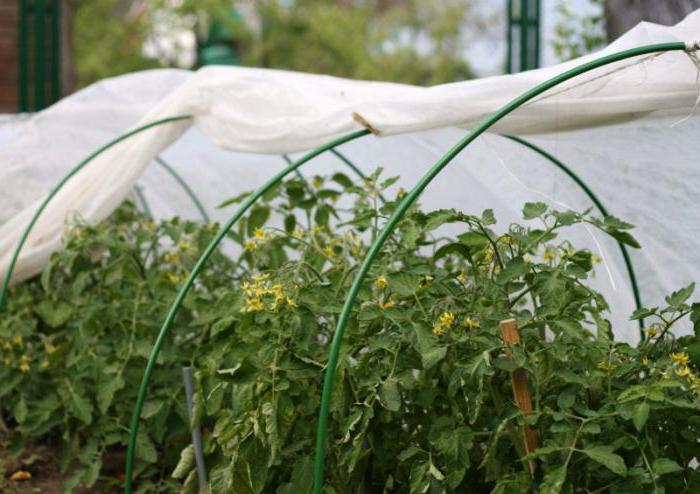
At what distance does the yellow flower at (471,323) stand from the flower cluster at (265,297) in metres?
0.43

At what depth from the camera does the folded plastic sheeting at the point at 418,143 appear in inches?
116

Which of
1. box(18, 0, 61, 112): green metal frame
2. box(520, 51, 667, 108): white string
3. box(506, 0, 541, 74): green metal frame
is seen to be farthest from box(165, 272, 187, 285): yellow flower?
box(18, 0, 61, 112): green metal frame

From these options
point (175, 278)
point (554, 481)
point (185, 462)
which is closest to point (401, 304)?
point (554, 481)

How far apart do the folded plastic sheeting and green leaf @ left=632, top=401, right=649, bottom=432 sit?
2.33 feet

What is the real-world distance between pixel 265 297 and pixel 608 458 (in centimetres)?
97

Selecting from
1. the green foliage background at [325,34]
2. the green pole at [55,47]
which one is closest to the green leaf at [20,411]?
the green pole at [55,47]

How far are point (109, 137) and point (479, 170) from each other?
197 cm

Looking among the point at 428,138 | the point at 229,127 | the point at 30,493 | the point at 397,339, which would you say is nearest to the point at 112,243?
the point at 229,127

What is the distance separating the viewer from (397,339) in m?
2.79

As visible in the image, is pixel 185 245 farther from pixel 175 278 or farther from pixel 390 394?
pixel 390 394

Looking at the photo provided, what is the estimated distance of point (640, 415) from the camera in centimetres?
244

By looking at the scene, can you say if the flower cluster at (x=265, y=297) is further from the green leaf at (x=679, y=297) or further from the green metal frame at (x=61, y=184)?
the green metal frame at (x=61, y=184)

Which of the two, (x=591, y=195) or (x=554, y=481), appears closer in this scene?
(x=554, y=481)

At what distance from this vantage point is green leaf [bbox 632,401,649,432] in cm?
242
